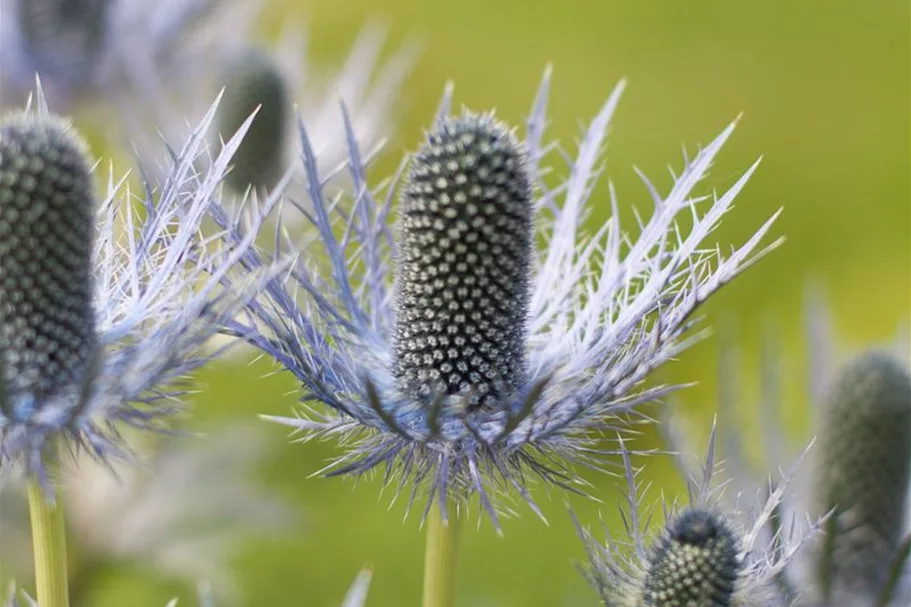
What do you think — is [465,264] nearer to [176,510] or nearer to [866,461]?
[866,461]

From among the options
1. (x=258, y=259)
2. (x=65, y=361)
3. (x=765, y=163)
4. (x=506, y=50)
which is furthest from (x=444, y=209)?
(x=506, y=50)

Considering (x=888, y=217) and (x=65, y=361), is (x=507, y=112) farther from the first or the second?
(x=65, y=361)

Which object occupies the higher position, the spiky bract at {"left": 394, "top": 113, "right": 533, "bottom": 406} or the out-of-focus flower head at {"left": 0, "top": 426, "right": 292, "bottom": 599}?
the spiky bract at {"left": 394, "top": 113, "right": 533, "bottom": 406}

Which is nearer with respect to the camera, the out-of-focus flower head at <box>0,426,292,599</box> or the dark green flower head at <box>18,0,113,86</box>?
the out-of-focus flower head at <box>0,426,292,599</box>

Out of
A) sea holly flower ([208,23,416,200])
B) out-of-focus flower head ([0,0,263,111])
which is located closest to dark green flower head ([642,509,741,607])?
sea holly flower ([208,23,416,200])

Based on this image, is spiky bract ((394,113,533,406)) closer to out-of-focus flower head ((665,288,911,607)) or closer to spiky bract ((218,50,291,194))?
out-of-focus flower head ((665,288,911,607))

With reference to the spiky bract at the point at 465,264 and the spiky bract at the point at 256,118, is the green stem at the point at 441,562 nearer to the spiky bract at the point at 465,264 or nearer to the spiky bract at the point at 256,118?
the spiky bract at the point at 465,264

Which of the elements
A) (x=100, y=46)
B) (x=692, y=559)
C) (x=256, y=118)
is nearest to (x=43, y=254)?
(x=692, y=559)
